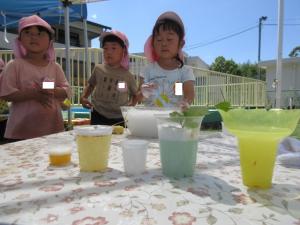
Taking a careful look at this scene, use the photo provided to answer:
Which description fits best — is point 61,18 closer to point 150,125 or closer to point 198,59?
point 150,125

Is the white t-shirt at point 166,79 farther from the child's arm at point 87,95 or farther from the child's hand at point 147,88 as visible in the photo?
the child's arm at point 87,95

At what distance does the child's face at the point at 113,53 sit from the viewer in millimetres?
2266

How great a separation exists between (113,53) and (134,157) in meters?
1.62

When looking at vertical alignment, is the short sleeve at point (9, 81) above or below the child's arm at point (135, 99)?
above

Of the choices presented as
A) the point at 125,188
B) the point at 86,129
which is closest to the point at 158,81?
the point at 86,129

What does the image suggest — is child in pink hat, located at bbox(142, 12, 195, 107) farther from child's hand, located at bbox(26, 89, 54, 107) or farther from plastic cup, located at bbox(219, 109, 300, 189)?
plastic cup, located at bbox(219, 109, 300, 189)

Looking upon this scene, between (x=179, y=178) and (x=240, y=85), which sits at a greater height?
(x=240, y=85)

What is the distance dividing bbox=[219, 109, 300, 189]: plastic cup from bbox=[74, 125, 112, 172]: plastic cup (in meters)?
0.33

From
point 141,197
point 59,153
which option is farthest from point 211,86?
point 141,197

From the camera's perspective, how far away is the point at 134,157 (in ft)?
2.57

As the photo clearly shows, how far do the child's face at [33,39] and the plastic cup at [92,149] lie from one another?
4.03 feet

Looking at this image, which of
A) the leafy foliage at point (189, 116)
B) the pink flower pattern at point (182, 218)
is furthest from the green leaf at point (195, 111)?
the pink flower pattern at point (182, 218)

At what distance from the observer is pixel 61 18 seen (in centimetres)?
447

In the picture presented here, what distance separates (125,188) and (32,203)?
0.61ft
